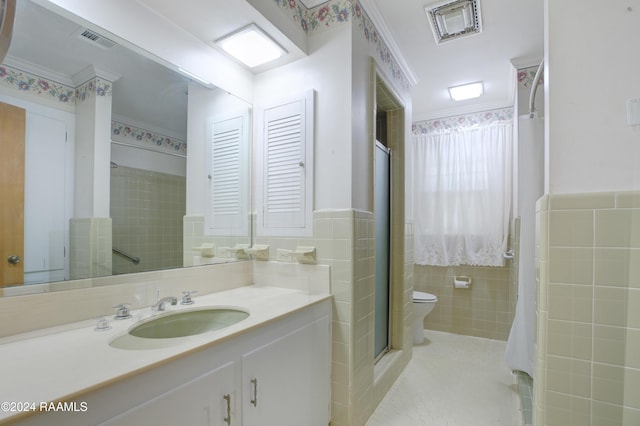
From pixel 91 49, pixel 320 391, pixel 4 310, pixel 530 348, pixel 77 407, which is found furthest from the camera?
pixel 530 348

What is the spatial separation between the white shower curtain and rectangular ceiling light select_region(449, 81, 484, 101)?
372 millimetres

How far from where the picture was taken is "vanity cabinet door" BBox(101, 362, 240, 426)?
0.80m

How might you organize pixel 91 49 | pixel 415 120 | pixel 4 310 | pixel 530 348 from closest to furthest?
pixel 4 310 → pixel 91 49 → pixel 530 348 → pixel 415 120

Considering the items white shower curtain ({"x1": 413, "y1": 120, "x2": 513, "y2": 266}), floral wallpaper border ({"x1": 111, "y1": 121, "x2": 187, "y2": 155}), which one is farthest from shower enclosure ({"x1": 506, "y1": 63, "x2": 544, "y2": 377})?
floral wallpaper border ({"x1": 111, "y1": 121, "x2": 187, "y2": 155})

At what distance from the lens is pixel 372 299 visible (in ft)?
6.40

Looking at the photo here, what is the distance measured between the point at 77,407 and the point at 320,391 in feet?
3.74

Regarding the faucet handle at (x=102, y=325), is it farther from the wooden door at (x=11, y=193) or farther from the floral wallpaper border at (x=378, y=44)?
the floral wallpaper border at (x=378, y=44)

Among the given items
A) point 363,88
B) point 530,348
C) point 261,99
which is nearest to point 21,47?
point 261,99

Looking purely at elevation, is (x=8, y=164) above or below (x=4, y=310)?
above

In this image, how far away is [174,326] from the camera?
4.43 feet

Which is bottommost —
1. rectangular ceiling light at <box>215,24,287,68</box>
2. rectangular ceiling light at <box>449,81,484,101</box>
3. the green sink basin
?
the green sink basin

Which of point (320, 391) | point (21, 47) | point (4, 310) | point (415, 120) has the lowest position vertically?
point (320, 391)

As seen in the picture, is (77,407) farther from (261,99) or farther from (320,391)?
(261,99)

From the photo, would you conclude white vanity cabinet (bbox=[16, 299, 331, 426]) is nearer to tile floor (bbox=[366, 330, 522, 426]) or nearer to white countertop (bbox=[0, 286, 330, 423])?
white countertop (bbox=[0, 286, 330, 423])
